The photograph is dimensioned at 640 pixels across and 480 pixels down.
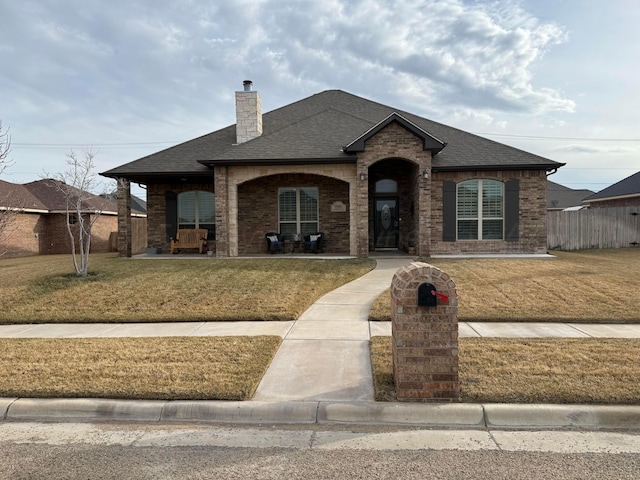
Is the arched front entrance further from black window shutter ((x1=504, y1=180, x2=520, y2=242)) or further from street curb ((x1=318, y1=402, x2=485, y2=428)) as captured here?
street curb ((x1=318, y1=402, x2=485, y2=428))

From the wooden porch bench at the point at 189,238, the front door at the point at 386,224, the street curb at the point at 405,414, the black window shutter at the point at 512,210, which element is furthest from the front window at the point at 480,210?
the street curb at the point at 405,414

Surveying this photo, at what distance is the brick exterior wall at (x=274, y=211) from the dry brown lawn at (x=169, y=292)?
4040mm

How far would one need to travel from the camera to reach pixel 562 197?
3800 cm

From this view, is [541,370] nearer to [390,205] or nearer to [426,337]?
[426,337]

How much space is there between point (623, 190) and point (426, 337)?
2775 cm

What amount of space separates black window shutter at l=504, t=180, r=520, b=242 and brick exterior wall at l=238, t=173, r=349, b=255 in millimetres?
5667

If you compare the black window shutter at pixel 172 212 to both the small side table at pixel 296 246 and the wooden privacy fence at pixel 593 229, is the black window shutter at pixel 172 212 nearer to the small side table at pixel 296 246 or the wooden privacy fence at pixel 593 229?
the small side table at pixel 296 246

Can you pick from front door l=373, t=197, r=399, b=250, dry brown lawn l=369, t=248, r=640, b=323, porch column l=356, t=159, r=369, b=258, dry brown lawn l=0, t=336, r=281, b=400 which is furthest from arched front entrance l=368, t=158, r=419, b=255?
dry brown lawn l=0, t=336, r=281, b=400

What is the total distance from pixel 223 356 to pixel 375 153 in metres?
9.85

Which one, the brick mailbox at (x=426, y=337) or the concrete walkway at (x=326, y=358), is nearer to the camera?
the brick mailbox at (x=426, y=337)

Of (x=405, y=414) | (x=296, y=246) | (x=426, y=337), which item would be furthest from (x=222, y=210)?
(x=405, y=414)

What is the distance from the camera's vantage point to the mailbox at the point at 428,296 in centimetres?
397

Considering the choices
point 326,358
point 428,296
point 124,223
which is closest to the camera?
point 428,296

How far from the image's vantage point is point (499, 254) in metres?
14.3
